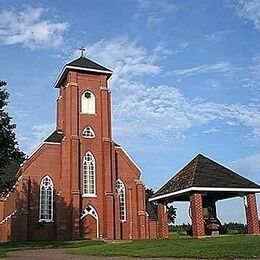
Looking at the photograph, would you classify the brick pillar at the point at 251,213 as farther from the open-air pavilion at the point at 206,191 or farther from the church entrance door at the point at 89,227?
the church entrance door at the point at 89,227

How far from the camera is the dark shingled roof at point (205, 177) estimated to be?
2552 cm

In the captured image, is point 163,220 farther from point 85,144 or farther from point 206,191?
point 85,144

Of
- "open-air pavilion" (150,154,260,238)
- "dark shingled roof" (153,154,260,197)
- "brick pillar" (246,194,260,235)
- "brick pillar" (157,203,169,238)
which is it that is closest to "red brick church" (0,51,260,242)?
"brick pillar" (157,203,169,238)

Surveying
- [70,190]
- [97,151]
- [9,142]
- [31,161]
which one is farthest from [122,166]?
[9,142]

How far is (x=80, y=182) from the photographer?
1726 inches

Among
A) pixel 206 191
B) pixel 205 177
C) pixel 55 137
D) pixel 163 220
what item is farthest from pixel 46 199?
pixel 206 191

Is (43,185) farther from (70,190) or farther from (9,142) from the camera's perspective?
(9,142)

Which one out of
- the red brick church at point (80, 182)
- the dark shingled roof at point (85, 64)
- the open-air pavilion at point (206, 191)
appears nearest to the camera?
the open-air pavilion at point (206, 191)

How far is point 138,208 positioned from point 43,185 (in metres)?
9.98

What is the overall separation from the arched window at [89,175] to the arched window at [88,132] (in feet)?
6.36

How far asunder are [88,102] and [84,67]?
3807 millimetres

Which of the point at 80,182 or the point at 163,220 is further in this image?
the point at 80,182

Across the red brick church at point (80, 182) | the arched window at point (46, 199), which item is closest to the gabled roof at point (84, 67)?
the red brick church at point (80, 182)

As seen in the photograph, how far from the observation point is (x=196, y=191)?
24875 mm
